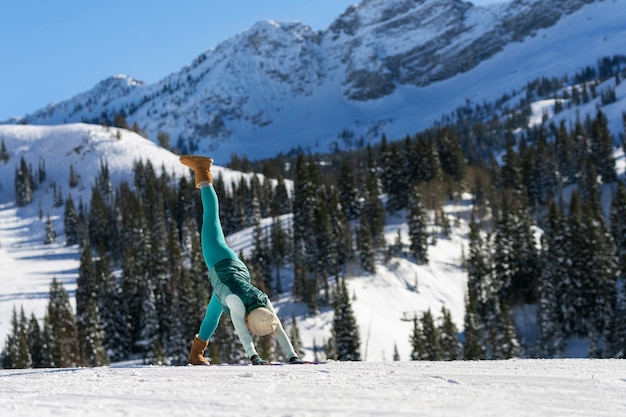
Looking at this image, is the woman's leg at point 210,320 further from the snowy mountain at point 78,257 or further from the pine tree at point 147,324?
the pine tree at point 147,324

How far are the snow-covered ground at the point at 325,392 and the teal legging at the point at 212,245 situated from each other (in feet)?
7.56

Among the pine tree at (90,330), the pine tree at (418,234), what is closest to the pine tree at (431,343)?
the pine tree at (418,234)

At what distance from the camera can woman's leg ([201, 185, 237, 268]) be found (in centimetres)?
895

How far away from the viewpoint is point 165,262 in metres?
79.2

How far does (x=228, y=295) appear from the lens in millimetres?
8414

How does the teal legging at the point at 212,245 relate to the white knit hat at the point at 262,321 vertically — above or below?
above

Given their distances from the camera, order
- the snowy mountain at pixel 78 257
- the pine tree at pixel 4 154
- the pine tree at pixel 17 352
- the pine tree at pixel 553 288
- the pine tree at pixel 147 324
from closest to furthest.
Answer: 1. the pine tree at pixel 17 352
2. the pine tree at pixel 553 288
3. the snowy mountain at pixel 78 257
4. the pine tree at pixel 147 324
5. the pine tree at pixel 4 154

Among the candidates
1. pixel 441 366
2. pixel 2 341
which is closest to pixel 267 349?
pixel 2 341

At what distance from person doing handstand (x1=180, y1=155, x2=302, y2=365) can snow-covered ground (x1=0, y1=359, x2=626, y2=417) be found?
130 centimetres

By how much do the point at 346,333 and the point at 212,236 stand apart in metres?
47.4

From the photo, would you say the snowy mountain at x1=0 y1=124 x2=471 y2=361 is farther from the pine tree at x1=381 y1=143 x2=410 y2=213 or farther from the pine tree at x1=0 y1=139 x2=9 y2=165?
the pine tree at x1=381 y1=143 x2=410 y2=213

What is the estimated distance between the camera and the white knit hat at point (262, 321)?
314 inches

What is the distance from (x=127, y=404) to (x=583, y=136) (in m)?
117

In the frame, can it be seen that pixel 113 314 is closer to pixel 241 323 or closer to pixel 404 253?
pixel 404 253
